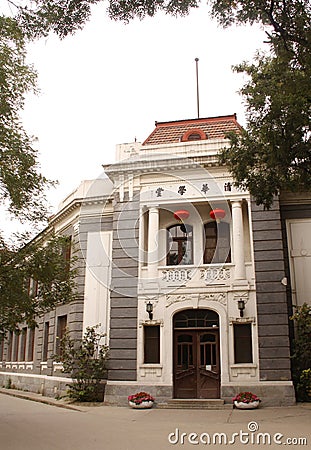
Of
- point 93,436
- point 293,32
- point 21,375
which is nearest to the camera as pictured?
point 293,32

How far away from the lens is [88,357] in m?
16.5

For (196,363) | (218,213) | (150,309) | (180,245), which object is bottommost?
(196,363)

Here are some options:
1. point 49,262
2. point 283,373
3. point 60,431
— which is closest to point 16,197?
point 49,262

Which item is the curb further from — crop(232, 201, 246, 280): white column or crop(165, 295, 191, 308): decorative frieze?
crop(232, 201, 246, 280): white column

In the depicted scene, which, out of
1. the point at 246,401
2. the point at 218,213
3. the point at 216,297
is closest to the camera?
the point at 246,401

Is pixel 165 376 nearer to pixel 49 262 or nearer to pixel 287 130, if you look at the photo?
pixel 49 262

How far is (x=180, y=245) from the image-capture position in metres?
17.6

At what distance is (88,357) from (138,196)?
19.9 ft

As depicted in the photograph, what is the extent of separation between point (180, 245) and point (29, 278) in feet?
24.6

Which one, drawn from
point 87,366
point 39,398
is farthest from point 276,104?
point 39,398

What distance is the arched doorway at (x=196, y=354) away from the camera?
15.6 meters

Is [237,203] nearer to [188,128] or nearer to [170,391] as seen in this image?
[188,128]

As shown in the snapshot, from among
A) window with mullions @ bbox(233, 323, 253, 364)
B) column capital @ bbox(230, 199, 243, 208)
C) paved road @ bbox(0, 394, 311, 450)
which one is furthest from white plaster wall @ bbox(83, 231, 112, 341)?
column capital @ bbox(230, 199, 243, 208)

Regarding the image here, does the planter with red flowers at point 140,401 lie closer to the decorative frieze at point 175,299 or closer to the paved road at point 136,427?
the paved road at point 136,427
